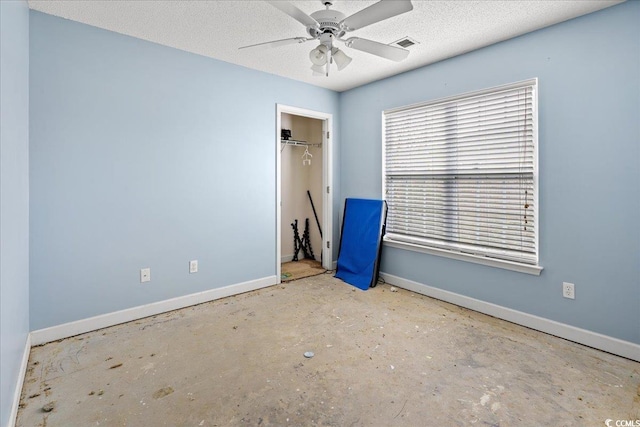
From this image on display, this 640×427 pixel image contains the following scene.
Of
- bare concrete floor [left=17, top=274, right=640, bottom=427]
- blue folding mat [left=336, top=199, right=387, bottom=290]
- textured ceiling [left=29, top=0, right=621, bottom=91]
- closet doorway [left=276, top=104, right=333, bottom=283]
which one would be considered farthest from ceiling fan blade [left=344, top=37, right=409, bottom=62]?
closet doorway [left=276, top=104, right=333, bottom=283]

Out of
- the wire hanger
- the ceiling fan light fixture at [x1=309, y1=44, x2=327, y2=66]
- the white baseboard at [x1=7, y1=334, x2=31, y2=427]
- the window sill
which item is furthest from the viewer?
the wire hanger

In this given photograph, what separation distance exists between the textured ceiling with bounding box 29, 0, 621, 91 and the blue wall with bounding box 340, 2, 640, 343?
0.19 metres

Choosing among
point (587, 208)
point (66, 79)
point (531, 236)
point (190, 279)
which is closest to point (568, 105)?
point (587, 208)

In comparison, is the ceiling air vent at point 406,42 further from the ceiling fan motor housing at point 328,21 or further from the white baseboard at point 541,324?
the white baseboard at point 541,324

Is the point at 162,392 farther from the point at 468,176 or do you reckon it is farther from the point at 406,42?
the point at 406,42

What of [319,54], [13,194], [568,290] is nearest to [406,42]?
[319,54]

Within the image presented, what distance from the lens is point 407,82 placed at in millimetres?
3668

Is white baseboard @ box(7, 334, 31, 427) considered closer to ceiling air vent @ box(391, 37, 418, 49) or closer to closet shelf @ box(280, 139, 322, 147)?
closet shelf @ box(280, 139, 322, 147)

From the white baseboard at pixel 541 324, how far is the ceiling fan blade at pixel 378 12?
265cm

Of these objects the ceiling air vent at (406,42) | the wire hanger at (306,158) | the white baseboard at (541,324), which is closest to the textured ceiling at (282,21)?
the ceiling air vent at (406,42)

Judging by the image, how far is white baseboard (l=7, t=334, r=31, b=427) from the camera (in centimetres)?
161

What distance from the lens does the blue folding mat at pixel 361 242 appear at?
12.7ft

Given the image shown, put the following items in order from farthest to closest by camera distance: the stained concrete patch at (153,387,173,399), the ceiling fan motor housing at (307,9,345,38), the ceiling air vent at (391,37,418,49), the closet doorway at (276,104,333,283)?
the closet doorway at (276,104,333,283) < the ceiling air vent at (391,37,418,49) < the ceiling fan motor housing at (307,9,345,38) < the stained concrete patch at (153,387,173,399)

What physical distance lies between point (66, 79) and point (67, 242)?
1308 millimetres
